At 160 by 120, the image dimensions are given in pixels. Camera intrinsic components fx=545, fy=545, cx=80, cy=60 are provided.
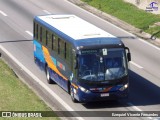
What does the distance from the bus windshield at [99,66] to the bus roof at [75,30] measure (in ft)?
1.99

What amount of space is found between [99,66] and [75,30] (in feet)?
9.10

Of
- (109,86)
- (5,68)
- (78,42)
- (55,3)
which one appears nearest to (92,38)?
(78,42)

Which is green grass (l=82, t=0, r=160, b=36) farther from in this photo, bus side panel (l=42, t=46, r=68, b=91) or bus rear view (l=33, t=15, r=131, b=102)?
bus rear view (l=33, t=15, r=131, b=102)

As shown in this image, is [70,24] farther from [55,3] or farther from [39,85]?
[55,3]

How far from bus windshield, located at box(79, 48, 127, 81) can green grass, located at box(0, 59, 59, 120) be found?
2141 mm

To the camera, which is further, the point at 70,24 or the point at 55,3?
the point at 55,3

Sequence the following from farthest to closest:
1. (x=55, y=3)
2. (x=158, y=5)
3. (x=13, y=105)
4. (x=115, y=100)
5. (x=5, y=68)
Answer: (x=55, y=3), (x=158, y=5), (x=5, y=68), (x=115, y=100), (x=13, y=105)

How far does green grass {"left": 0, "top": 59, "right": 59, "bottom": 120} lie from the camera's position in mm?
21688

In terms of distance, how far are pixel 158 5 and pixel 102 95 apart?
64.4 ft

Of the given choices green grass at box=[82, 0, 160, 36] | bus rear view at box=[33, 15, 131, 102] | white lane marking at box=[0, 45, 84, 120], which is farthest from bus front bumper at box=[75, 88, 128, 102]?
green grass at box=[82, 0, 160, 36]

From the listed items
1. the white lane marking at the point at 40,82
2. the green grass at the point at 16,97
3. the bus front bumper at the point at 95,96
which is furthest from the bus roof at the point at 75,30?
the green grass at the point at 16,97

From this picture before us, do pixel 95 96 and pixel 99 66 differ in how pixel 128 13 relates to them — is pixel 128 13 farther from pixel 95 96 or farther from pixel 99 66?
pixel 95 96

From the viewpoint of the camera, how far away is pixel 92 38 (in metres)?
22.7

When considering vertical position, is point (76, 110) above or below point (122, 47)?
below
